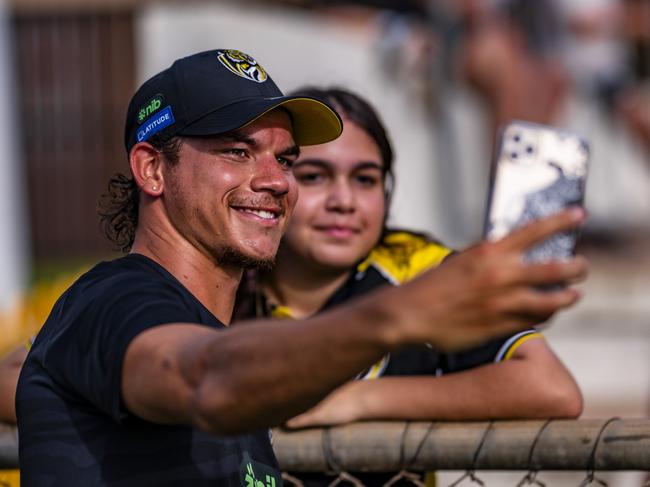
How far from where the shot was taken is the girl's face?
119 inches

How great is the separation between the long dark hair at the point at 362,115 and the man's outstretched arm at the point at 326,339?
157 cm

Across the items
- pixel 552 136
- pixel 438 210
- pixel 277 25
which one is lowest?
pixel 438 210

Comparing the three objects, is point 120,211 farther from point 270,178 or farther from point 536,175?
point 536,175

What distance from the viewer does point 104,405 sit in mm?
1731

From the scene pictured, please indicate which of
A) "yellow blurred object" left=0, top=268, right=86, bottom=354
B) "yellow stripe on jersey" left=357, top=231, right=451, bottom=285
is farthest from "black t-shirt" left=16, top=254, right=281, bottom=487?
"yellow blurred object" left=0, top=268, right=86, bottom=354

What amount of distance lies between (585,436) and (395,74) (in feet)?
25.6

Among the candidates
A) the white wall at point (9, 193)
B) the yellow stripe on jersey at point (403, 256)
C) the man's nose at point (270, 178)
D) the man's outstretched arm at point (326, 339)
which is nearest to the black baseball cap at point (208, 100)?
the man's nose at point (270, 178)

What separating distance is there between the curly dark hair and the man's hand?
1.01 m

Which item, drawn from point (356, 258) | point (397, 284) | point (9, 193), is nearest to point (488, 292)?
point (397, 284)

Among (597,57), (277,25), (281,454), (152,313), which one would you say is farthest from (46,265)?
(152,313)

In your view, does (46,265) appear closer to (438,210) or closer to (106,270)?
(438,210)

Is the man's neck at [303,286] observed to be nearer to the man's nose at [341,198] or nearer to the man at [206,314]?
the man's nose at [341,198]

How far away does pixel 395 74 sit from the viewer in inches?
391

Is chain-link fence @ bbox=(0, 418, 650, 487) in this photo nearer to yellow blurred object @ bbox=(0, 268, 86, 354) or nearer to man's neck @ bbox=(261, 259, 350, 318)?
man's neck @ bbox=(261, 259, 350, 318)
